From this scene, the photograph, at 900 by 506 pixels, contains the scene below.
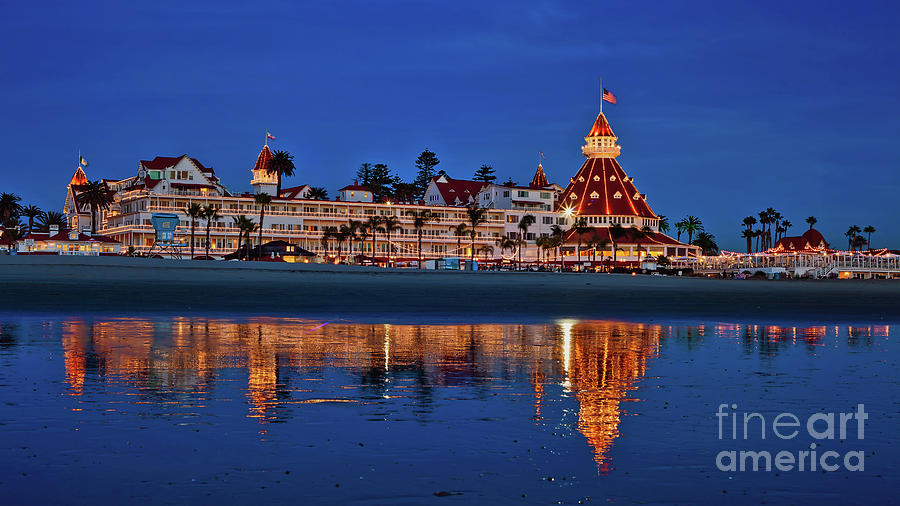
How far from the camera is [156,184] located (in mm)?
146125

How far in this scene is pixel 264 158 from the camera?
175 m

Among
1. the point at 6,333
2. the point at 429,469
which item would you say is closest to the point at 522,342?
the point at 6,333

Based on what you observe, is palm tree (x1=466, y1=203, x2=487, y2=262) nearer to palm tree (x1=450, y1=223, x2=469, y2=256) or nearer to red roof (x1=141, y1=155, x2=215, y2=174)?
palm tree (x1=450, y1=223, x2=469, y2=256)

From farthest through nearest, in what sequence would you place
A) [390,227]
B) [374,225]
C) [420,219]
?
[420,219] < [390,227] < [374,225]

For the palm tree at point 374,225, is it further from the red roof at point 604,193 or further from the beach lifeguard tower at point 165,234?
the red roof at point 604,193

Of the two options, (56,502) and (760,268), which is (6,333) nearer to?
(56,502)

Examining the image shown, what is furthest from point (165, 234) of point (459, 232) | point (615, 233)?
point (615, 233)

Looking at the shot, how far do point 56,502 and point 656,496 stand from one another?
526cm

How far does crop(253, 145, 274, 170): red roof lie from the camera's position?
6860 inches

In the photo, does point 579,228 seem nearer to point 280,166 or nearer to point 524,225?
point 524,225

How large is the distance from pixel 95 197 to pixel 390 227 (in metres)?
50.0

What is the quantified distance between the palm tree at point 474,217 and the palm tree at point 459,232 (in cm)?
148

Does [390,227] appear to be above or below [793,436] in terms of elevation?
above

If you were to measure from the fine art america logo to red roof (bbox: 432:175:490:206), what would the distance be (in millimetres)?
166409
